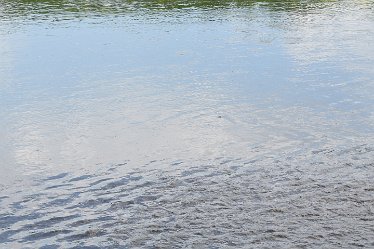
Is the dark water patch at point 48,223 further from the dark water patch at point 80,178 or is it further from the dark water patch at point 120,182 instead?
the dark water patch at point 80,178

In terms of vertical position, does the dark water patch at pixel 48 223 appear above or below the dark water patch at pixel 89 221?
above

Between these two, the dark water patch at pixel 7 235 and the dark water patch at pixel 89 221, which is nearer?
the dark water patch at pixel 7 235

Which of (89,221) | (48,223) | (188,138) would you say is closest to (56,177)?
(48,223)

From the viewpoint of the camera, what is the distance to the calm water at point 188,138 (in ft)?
39.0

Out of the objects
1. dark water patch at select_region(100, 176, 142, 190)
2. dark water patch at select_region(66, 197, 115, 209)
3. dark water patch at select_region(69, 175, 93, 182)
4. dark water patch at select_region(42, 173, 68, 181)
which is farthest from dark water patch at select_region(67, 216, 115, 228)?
dark water patch at select_region(42, 173, 68, 181)

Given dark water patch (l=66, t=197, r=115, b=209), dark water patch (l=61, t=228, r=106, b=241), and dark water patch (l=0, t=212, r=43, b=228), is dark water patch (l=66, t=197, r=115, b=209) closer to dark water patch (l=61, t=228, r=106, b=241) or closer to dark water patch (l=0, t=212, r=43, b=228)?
dark water patch (l=0, t=212, r=43, b=228)

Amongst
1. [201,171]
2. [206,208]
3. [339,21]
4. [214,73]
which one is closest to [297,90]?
[214,73]

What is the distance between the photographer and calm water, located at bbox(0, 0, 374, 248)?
1188cm

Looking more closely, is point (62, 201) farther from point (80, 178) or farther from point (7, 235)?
point (7, 235)

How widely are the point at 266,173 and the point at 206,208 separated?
2408mm

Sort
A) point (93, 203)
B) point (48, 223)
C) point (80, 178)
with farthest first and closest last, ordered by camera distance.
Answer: point (80, 178), point (93, 203), point (48, 223)

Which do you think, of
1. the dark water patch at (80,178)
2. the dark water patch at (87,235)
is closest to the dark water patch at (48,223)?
the dark water patch at (87,235)

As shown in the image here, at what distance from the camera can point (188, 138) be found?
1719cm

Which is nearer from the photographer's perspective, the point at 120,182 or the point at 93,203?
the point at 93,203
